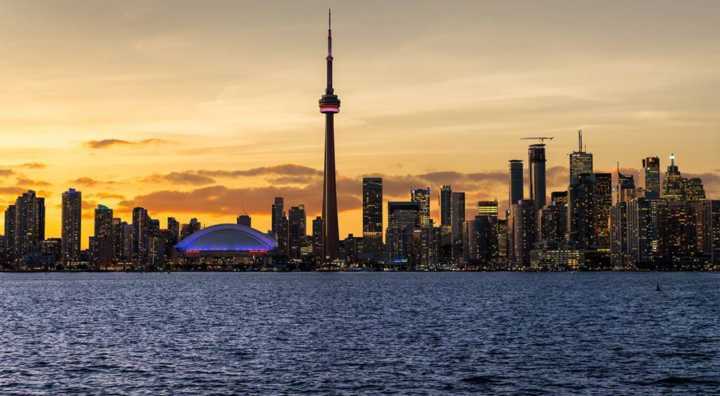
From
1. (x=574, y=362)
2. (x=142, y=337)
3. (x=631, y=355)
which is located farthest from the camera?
(x=142, y=337)

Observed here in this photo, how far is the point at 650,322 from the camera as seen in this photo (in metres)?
122

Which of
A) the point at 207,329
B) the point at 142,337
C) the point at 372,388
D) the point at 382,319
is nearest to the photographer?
the point at 372,388

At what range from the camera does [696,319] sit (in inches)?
5094

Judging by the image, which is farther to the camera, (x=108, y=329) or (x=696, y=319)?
(x=696, y=319)

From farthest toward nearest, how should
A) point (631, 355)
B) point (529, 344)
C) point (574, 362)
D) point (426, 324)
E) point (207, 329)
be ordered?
point (426, 324), point (207, 329), point (529, 344), point (631, 355), point (574, 362)

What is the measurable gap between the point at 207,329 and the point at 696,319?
63.5 metres

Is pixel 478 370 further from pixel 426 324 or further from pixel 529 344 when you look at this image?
pixel 426 324

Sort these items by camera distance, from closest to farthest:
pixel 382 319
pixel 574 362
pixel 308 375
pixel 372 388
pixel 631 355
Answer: pixel 372 388
pixel 308 375
pixel 574 362
pixel 631 355
pixel 382 319

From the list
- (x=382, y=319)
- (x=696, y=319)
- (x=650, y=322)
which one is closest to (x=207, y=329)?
(x=382, y=319)

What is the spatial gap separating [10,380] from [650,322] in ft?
266

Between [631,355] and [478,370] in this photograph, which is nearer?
[478,370]

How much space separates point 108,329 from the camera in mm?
110688

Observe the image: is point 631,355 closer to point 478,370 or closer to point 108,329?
point 478,370

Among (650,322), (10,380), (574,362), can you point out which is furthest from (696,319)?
(10,380)
